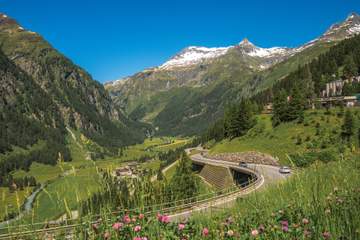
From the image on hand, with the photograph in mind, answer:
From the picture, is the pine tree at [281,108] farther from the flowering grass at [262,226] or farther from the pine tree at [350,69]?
the flowering grass at [262,226]

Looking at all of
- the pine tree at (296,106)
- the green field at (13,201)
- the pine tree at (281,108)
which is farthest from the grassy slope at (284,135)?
the green field at (13,201)

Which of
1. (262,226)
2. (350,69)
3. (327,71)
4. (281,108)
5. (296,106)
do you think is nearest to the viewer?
(262,226)

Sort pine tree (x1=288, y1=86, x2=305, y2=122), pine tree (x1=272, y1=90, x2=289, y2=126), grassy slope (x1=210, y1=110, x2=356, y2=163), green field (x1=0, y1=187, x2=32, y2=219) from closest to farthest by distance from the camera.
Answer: green field (x1=0, y1=187, x2=32, y2=219)
grassy slope (x1=210, y1=110, x2=356, y2=163)
pine tree (x1=288, y1=86, x2=305, y2=122)
pine tree (x1=272, y1=90, x2=289, y2=126)

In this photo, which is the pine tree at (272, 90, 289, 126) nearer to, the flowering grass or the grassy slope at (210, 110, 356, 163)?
the grassy slope at (210, 110, 356, 163)

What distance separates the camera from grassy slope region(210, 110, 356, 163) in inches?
2662

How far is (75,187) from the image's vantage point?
5020mm

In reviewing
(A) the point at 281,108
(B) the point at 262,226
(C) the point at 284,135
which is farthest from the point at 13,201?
(A) the point at 281,108

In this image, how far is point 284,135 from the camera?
77125mm

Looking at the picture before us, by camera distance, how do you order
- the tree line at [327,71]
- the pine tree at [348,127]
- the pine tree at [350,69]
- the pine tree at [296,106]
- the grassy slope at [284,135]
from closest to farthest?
the pine tree at [348,127]
the grassy slope at [284,135]
the pine tree at [296,106]
the pine tree at [350,69]
the tree line at [327,71]

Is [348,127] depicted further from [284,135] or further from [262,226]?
[262,226]

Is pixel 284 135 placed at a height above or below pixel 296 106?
below

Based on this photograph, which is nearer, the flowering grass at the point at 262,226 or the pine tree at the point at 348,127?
the flowering grass at the point at 262,226

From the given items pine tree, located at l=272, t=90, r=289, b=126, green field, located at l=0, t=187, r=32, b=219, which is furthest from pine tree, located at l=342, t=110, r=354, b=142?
green field, located at l=0, t=187, r=32, b=219

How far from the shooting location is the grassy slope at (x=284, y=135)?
6762 centimetres
